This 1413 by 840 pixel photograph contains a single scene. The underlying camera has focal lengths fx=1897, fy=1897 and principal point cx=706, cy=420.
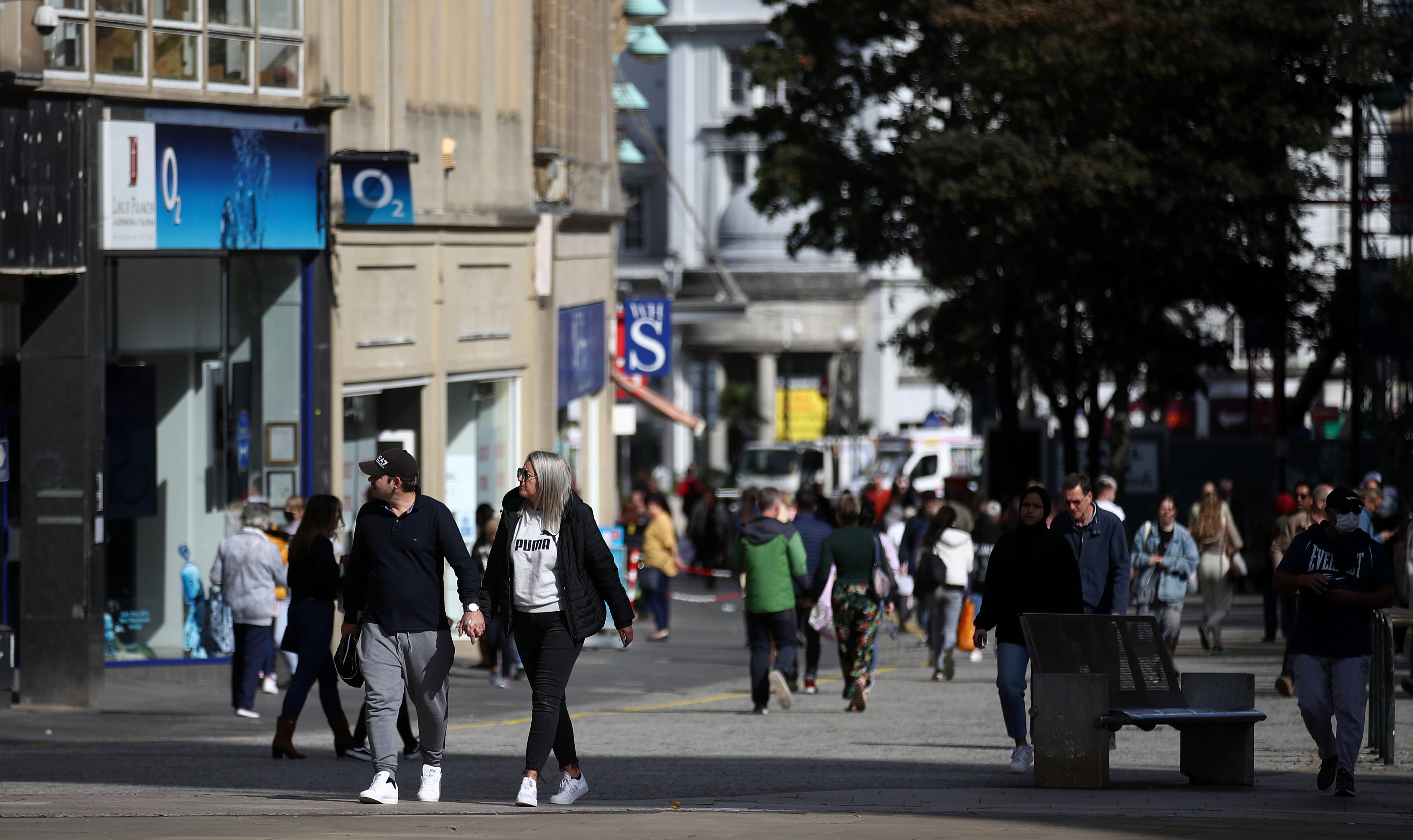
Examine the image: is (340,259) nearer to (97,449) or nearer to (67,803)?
(97,449)

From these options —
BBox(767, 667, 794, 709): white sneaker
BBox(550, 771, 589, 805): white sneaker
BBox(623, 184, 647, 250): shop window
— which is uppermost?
BBox(623, 184, 647, 250): shop window

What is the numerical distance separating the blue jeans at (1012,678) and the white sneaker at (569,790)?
2.89 m

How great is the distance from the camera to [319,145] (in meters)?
17.3

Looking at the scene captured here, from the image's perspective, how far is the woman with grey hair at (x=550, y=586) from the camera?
30.3 ft

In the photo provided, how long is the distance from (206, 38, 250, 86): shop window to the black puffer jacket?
8399 mm

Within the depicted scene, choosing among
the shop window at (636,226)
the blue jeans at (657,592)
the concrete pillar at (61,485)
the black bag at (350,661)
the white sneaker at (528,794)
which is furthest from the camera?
the shop window at (636,226)

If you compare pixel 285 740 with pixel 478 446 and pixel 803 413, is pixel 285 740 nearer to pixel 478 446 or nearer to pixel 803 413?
pixel 478 446

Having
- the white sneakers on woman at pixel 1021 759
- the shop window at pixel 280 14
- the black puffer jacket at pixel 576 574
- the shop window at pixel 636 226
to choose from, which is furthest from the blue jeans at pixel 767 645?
the shop window at pixel 636 226

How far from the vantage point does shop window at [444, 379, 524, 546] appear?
2122cm

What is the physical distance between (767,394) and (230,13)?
193ft

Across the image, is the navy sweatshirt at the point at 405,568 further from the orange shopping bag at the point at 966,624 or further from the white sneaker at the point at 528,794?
the orange shopping bag at the point at 966,624

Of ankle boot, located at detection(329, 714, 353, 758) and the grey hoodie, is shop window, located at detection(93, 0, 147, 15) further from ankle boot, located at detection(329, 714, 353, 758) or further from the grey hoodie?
ankle boot, located at detection(329, 714, 353, 758)

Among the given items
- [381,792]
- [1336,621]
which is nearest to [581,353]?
[1336,621]

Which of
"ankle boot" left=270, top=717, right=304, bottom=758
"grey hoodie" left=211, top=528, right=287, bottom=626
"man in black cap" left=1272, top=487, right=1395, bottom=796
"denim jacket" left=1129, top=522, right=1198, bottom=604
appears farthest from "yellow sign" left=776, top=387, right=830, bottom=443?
"man in black cap" left=1272, top=487, right=1395, bottom=796
